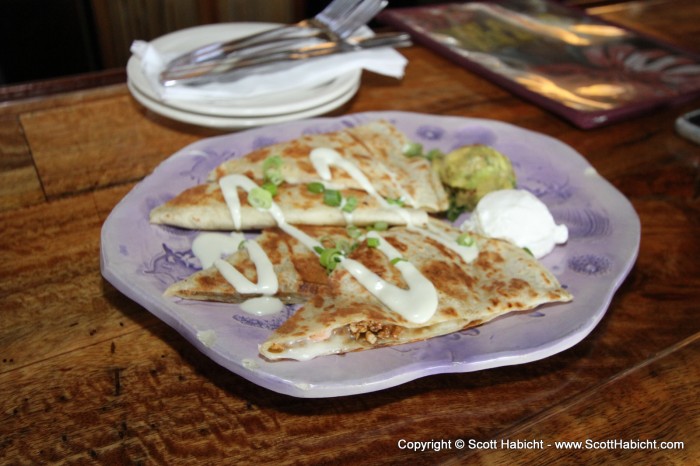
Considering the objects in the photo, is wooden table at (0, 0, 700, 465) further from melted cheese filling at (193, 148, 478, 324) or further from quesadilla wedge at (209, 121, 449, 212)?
quesadilla wedge at (209, 121, 449, 212)

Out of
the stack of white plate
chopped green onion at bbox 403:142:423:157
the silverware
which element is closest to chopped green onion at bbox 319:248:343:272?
chopped green onion at bbox 403:142:423:157

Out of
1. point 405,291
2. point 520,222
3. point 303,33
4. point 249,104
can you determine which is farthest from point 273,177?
point 303,33

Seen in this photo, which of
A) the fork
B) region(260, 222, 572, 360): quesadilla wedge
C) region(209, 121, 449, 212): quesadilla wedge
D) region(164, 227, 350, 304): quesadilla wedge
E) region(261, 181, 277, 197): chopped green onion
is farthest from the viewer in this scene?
the fork

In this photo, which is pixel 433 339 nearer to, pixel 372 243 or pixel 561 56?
pixel 372 243

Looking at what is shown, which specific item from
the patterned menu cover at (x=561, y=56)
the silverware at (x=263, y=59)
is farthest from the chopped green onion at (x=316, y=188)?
the patterned menu cover at (x=561, y=56)

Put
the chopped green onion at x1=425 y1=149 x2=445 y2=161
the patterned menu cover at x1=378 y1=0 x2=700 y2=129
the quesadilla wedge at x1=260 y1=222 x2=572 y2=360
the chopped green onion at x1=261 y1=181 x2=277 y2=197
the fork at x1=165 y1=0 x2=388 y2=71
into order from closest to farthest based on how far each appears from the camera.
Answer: the quesadilla wedge at x1=260 y1=222 x2=572 y2=360 → the chopped green onion at x1=261 y1=181 x2=277 y2=197 → the chopped green onion at x1=425 y1=149 x2=445 y2=161 → the fork at x1=165 y1=0 x2=388 y2=71 → the patterned menu cover at x1=378 y1=0 x2=700 y2=129

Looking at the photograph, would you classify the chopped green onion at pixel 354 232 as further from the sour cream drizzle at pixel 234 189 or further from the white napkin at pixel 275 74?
the white napkin at pixel 275 74

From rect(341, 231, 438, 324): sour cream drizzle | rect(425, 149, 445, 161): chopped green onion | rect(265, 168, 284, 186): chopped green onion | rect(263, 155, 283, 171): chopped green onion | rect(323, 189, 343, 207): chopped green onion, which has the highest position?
rect(263, 155, 283, 171): chopped green onion
